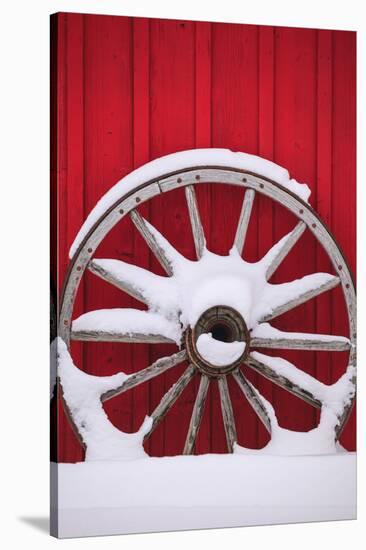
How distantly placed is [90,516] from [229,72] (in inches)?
107

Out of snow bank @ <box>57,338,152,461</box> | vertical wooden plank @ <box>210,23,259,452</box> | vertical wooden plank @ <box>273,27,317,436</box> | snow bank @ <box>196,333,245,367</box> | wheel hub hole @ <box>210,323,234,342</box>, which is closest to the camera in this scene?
snow bank @ <box>57,338,152,461</box>

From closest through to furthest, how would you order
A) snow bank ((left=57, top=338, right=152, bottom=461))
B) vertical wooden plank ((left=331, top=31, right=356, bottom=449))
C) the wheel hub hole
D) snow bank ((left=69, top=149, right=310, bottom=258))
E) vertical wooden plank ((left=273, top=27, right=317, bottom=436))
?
snow bank ((left=57, top=338, right=152, bottom=461)) < snow bank ((left=69, top=149, right=310, bottom=258)) < the wheel hub hole < vertical wooden plank ((left=273, top=27, right=317, bottom=436)) < vertical wooden plank ((left=331, top=31, right=356, bottom=449))

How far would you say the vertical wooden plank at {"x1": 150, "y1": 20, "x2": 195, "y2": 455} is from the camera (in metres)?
9.13

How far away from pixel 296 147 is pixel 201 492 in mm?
2125

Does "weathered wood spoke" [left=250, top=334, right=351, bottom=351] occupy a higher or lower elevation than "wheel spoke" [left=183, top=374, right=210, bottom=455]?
higher

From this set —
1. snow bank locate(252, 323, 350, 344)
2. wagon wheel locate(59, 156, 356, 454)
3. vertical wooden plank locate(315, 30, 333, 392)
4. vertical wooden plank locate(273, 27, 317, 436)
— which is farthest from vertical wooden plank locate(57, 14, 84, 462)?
vertical wooden plank locate(315, 30, 333, 392)

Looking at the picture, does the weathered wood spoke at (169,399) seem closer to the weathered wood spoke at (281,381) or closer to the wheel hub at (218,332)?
the wheel hub at (218,332)

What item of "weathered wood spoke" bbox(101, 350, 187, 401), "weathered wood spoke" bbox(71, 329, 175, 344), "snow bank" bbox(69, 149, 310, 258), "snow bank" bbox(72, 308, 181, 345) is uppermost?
"snow bank" bbox(69, 149, 310, 258)

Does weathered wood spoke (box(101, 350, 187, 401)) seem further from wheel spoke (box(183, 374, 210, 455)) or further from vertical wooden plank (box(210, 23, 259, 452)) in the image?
vertical wooden plank (box(210, 23, 259, 452))

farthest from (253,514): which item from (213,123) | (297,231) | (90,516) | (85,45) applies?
(85,45)

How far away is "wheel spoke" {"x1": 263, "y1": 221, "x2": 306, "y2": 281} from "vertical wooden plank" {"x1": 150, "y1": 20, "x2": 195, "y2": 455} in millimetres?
474

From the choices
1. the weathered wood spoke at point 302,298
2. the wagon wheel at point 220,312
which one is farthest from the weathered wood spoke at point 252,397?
the weathered wood spoke at point 302,298

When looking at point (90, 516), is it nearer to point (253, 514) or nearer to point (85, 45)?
point (253, 514)

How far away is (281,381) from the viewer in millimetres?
9352
